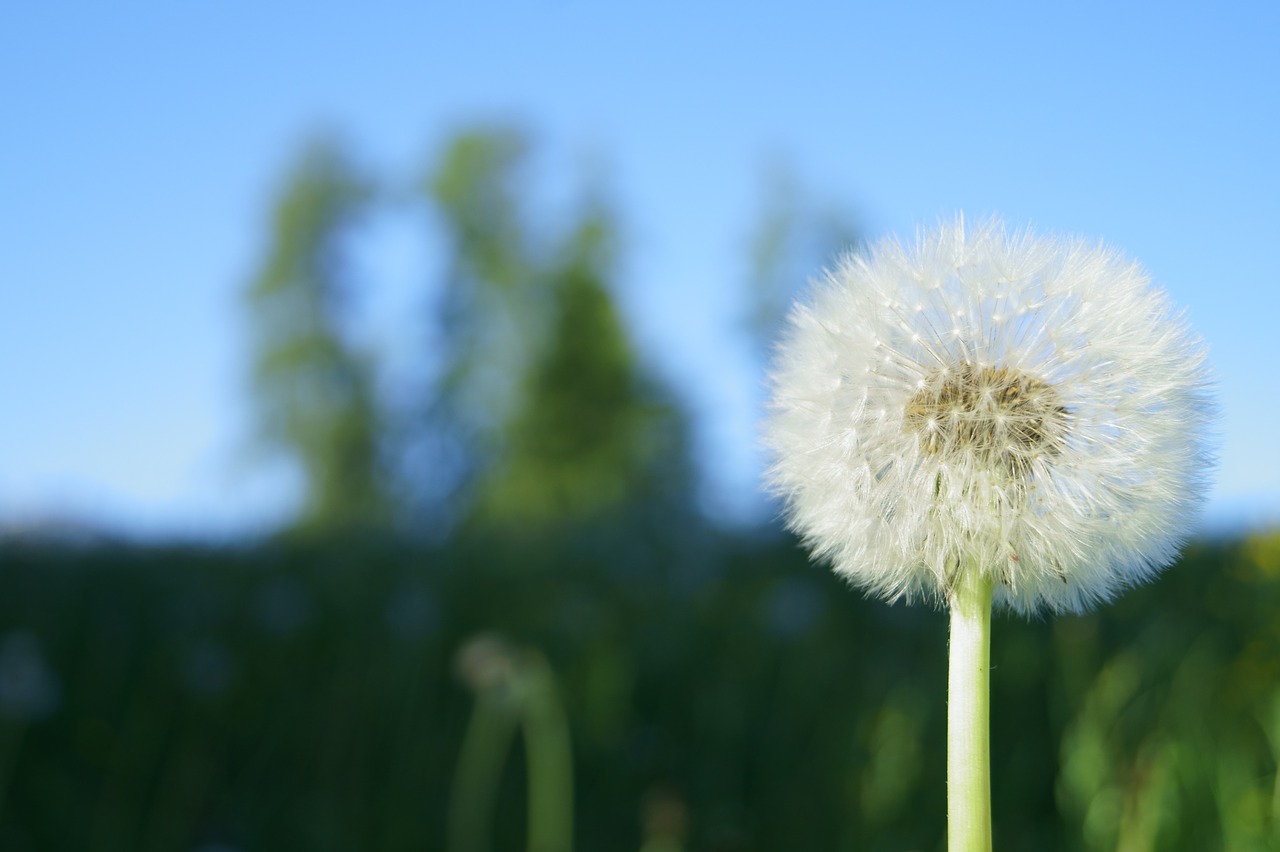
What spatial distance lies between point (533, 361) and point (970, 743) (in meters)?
23.9

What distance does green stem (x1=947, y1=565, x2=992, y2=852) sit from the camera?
602 mm

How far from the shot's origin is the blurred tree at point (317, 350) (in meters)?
24.0

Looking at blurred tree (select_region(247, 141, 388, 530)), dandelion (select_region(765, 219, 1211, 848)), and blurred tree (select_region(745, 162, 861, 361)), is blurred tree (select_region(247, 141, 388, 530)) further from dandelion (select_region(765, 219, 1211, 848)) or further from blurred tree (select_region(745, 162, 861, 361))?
dandelion (select_region(765, 219, 1211, 848))

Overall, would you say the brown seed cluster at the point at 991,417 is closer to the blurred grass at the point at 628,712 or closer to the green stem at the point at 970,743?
the green stem at the point at 970,743

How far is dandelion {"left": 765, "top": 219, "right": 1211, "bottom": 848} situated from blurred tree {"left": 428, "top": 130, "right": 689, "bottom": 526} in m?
21.2

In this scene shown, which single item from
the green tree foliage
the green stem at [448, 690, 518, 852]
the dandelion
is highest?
the green tree foliage

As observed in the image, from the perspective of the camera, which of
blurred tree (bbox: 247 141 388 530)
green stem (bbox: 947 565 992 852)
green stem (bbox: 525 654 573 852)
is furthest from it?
blurred tree (bbox: 247 141 388 530)

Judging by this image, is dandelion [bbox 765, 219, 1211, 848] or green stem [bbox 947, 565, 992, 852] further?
dandelion [bbox 765, 219, 1211, 848]

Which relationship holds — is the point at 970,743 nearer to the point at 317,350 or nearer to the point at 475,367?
the point at 475,367

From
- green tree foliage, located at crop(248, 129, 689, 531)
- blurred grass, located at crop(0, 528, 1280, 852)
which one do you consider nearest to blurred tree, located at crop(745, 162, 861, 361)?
green tree foliage, located at crop(248, 129, 689, 531)

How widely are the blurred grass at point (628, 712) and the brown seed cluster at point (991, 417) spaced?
156 centimetres

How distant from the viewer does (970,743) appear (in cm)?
61

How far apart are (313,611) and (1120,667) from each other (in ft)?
8.64

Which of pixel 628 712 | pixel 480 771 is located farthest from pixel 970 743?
pixel 628 712
